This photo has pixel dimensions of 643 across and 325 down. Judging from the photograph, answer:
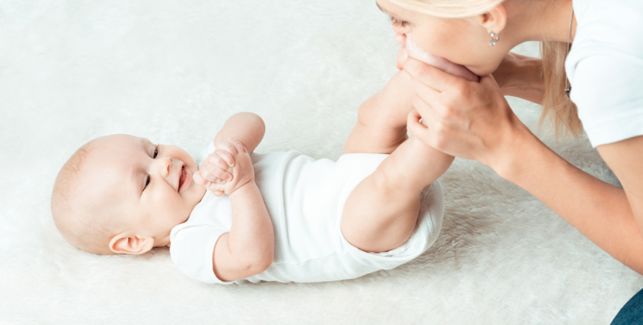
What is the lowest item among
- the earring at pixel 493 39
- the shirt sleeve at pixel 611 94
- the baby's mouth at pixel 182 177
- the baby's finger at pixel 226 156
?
the baby's mouth at pixel 182 177

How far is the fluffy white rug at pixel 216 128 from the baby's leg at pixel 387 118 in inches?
8.6

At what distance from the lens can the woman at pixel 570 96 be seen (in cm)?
105

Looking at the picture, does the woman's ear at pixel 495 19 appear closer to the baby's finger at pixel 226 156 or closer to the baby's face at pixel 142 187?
the baby's finger at pixel 226 156

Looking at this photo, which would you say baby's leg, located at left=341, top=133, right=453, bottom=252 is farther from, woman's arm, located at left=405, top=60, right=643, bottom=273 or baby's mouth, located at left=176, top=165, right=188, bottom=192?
baby's mouth, located at left=176, top=165, right=188, bottom=192

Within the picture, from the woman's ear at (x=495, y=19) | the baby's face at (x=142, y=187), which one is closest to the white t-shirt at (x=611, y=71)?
the woman's ear at (x=495, y=19)

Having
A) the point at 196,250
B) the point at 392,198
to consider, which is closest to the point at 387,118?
the point at 392,198

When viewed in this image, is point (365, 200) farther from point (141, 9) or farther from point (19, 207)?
point (141, 9)

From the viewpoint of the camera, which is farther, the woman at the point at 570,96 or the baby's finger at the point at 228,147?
the baby's finger at the point at 228,147

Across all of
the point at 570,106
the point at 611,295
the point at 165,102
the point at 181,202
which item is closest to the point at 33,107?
the point at 165,102

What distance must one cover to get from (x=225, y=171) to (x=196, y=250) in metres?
0.14

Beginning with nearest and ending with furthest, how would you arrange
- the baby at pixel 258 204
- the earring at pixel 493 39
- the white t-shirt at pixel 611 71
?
the white t-shirt at pixel 611 71
the earring at pixel 493 39
the baby at pixel 258 204

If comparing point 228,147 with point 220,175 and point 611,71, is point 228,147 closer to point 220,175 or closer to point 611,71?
point 220,175

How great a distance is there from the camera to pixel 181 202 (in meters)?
1.48

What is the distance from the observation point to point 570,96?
113cm
